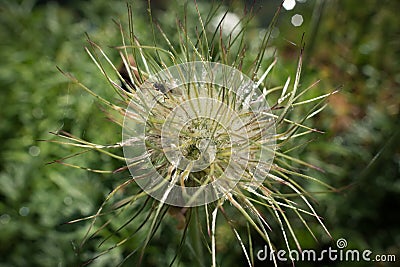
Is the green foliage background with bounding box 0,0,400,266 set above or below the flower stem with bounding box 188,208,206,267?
above

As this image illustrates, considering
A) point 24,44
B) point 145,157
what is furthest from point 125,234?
point 24,44

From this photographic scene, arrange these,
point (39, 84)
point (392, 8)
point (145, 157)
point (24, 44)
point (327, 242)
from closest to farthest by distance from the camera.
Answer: point (145, 157) < point (327, 242) < point (39, 84) < point (24, 44) < point (392, 8)

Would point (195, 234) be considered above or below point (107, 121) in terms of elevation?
below

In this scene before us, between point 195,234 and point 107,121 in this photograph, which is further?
point 107,121

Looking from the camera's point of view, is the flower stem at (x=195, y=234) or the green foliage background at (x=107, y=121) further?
the green foliage background at (x=107, y=121)

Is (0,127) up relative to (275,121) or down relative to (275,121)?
up

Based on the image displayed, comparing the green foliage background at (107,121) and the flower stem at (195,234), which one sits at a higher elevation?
the green foliage background at (107,121)

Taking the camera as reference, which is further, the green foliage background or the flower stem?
the green foliage background

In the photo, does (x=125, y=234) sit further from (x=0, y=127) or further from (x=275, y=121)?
(x=0, y=127)
